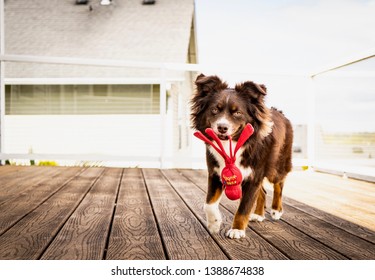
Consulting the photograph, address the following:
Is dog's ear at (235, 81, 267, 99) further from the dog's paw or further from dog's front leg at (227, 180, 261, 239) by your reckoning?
the dog's paw

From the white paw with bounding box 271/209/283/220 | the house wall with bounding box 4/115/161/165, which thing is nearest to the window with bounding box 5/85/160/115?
the house wall with bounding box 4/115/161/165

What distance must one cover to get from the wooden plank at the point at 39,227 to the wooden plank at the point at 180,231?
1.49 ft

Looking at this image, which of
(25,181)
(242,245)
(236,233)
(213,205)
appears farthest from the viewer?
(25,181)

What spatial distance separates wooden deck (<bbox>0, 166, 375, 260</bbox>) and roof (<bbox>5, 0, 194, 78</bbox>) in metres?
3.58

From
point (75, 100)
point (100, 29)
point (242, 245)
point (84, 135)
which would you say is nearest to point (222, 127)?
point (242, 245)

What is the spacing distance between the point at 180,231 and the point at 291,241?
1.52 ft

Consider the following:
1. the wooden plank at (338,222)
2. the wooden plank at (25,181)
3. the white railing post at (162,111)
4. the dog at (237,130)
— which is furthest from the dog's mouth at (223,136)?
the white railing post at (162,111)

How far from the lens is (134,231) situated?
178 centimetres

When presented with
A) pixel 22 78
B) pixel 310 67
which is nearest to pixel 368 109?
pixel 310 67

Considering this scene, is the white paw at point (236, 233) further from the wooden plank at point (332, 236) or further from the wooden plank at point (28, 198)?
the wooden plank at point (28, 198)

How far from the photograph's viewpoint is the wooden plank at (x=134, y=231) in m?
1.47

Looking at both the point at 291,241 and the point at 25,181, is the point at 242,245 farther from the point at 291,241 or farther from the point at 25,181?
the point at 25,181

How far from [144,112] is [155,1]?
4.28 meters

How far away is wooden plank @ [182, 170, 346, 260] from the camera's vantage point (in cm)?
148
